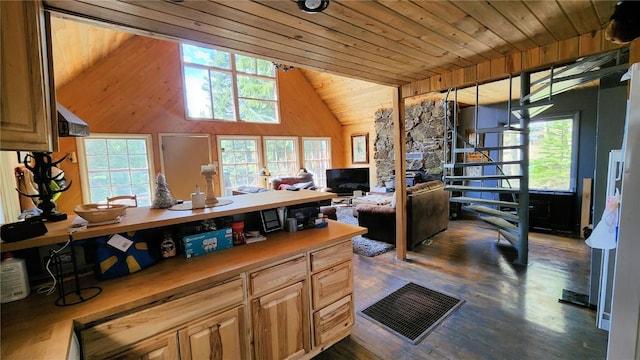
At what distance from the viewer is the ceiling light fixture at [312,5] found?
1355 mm

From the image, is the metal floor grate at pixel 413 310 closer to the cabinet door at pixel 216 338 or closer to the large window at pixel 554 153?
the cabinet door at pixel 216 338

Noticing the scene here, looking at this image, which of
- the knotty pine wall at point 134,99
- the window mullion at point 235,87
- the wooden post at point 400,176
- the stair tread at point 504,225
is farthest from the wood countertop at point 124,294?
the window mullion at point 235,87

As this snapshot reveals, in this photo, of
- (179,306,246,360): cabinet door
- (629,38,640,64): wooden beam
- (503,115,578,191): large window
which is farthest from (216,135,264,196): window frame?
(629,38,640,64): wooden beam

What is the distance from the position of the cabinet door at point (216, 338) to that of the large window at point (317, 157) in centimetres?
631

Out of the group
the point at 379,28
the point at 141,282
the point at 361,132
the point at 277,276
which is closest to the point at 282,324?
the point at 277,276

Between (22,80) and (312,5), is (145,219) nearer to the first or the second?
(22,80)

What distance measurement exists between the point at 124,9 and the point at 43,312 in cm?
147

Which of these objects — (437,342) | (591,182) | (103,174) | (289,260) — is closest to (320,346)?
(289,260)

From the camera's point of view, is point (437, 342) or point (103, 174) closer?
point (437, 342)

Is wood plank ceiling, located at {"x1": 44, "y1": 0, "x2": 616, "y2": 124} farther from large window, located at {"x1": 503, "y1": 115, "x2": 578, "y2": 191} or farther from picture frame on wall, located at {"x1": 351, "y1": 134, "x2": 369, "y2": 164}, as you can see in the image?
picture frame on wall, located at {"x1": 351, "y1": 134, "x2": 369, "y2": 164}

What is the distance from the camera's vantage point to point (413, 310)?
2314 mm

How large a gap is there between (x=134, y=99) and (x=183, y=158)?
1.42 metres

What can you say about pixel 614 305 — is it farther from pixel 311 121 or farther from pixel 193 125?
pixel 311 121

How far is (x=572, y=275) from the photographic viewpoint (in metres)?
2.80
